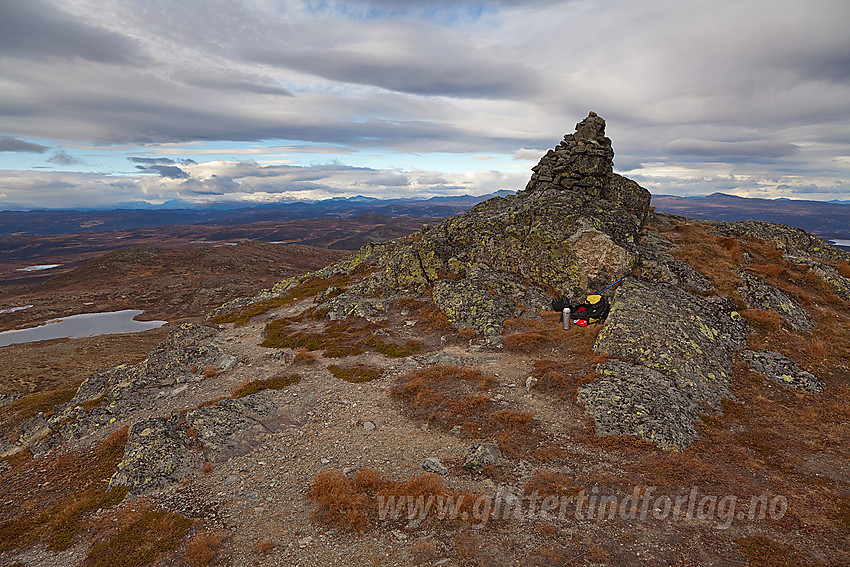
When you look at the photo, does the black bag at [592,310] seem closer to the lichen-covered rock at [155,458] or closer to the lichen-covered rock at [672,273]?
the lichen-covered rock at [672,273]

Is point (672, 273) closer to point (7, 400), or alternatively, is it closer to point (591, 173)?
point (591, 173)

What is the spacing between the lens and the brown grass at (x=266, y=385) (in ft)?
71.7

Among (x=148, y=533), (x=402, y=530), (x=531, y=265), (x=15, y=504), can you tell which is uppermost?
(x=531, y=265)

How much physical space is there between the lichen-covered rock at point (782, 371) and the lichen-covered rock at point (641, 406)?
630 centimetres

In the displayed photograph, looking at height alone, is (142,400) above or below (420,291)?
below

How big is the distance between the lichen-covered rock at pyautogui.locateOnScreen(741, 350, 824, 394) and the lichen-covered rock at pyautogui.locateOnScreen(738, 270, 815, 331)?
17.6 feet

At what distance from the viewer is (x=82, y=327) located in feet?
347

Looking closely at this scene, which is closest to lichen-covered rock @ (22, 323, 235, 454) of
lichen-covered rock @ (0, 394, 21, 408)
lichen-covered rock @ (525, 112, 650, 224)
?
lichen-covered rock @ (0, 394, 21, 408)

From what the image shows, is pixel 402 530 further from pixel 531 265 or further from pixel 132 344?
pixel 132 344

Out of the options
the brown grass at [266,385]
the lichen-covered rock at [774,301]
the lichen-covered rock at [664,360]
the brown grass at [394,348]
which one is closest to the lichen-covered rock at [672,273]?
A: the lichen-covered rock at [664,360]

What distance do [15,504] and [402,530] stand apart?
57.2ft

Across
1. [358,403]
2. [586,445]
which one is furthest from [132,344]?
[586,445]

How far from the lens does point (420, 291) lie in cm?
3641

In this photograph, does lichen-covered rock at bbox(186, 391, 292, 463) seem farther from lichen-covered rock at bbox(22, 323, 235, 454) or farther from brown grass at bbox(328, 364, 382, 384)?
lichen-covered rock at bbox(22, 323, 235, 454)
